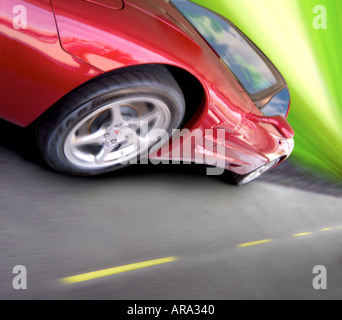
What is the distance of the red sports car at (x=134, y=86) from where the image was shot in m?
1.38

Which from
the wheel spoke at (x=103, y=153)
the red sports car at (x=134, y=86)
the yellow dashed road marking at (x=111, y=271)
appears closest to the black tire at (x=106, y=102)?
the red sports car at (x=134, y=86)

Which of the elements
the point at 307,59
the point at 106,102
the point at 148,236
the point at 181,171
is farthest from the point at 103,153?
the point at 307,59

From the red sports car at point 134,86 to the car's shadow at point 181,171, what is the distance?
0.26 metres

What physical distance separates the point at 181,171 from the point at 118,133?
2.77 feet

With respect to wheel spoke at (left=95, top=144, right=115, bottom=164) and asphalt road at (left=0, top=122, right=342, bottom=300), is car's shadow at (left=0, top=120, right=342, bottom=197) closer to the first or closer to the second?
asphalt road at (left=0, top=122, right=342, bottom=300)

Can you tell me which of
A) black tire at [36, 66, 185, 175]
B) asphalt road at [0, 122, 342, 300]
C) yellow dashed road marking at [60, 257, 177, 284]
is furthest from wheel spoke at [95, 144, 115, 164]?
yellow dashed road marking at [60, 257, 177, 284]

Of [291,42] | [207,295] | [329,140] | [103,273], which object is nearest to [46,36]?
[103,273]

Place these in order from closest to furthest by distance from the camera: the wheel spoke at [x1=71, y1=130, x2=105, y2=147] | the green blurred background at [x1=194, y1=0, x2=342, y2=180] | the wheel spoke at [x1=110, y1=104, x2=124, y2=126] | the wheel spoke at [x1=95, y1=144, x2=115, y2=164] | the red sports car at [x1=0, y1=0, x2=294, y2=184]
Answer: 1. the red sports car at [x1=0, y1=0, x2=294, y2=184]
2. the wheel spoke at [x1=110, y1=104, x2=124, y2=126]
3. the wheel spoke at [x1=71, y1=130, x2=105, y2=147]
4. the wheel spoke at [x1=95, y1=144, x2=115, y2=164]
5. the green blurred background at [x1=194, y1=0, x2=342, y2=180]

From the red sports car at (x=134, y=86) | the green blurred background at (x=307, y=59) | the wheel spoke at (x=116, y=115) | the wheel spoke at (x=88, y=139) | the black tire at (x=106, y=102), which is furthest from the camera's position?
the green blurred background at (x=307, y=59)

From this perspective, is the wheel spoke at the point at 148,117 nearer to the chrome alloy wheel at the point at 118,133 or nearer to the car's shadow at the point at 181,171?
the chrome alloy wheel at the point at 118,133

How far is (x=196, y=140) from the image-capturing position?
2.03 metres

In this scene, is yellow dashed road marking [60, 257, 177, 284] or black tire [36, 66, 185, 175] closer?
black tire [36, 66, 185, 175]

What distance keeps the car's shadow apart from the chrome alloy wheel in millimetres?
271

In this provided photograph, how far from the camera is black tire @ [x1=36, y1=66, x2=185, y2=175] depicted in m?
1.57
